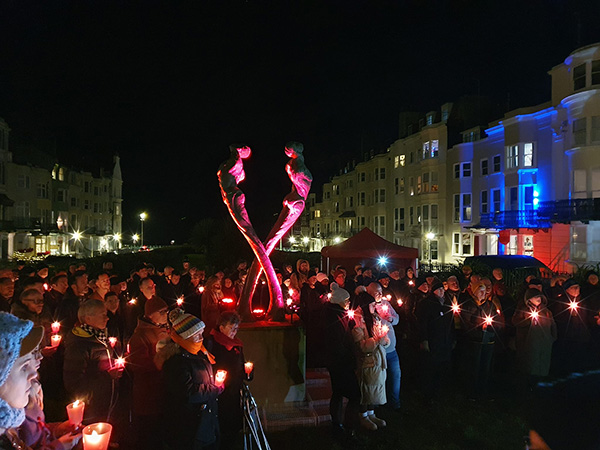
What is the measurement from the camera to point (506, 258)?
20984 mm

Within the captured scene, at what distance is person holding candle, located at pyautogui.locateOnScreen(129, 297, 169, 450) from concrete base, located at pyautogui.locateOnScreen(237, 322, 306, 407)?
62.0 inches

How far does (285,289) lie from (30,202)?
46544 millimetres

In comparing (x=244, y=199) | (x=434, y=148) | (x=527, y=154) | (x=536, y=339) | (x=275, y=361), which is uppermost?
(x=434, y=148)

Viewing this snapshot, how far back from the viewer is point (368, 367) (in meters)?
6.19

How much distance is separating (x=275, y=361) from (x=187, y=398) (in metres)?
2.91

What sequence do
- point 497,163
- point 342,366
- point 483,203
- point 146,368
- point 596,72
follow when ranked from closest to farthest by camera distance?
point 146,368 < point 342,366 < point 596,72 < point 497,163 < point 483,203

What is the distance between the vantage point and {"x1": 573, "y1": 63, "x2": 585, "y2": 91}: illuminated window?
24.4 metres

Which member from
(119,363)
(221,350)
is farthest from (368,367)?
(119,363)

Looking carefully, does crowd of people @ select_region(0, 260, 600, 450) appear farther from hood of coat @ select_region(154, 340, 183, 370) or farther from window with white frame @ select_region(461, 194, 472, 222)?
window with white frame @ select_region(461, 194, 472, 222)

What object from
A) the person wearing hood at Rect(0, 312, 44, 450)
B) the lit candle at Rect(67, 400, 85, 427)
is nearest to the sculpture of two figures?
the lit candle at Rect(67, 400, 85, 427)

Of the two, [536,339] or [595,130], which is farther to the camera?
[595,130]

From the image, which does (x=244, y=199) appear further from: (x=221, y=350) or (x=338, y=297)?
(x=221, y=350)

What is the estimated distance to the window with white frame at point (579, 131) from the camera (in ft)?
79.8

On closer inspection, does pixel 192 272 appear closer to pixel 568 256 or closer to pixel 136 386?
pixel 136 386
